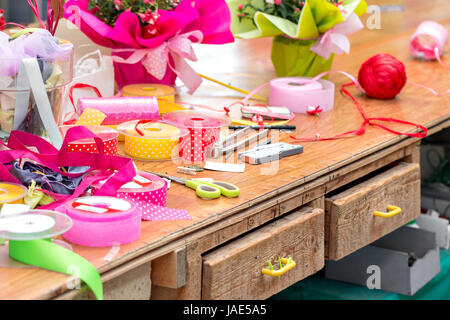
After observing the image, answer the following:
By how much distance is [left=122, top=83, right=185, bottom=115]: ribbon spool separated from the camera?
4.42ft

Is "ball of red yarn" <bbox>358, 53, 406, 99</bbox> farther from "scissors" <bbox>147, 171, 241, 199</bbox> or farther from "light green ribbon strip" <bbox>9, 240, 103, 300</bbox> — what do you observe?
"light green ribbon strip" <bbox>9, 240, 103, 300</bbox>

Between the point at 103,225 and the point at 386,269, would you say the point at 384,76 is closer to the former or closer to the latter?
the point at 386,269

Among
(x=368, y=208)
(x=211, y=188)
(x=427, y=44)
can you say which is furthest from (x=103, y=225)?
(x=427, y=44)

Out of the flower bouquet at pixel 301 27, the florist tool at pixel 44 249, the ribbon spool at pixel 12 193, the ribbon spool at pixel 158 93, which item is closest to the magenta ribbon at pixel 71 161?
the ribbon spool at pixel 12 193

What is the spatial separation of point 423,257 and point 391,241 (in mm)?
116

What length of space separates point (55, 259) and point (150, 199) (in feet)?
0.64

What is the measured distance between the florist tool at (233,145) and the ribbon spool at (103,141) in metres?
0.16

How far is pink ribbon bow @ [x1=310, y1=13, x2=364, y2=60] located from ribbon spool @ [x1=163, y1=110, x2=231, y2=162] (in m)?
0.38

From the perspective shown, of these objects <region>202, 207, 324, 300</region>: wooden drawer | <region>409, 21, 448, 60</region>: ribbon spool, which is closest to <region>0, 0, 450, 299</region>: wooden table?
<region>202, 207, 324, 300</region>: wooden drawer

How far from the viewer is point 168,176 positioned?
108cm

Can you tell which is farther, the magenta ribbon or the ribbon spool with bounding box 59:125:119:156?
the ribbon spool with bounding box 59:125:119:156
